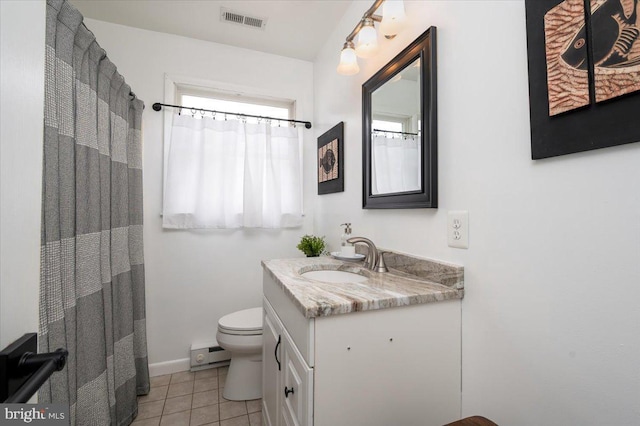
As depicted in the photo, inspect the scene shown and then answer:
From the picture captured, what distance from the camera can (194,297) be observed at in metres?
2.12

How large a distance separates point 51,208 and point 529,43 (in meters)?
1.64

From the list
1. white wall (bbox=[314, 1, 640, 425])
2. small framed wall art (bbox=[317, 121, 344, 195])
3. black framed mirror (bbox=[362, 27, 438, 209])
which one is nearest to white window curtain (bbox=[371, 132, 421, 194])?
black framed mirror (bbox=[362, 27, 438, 209])

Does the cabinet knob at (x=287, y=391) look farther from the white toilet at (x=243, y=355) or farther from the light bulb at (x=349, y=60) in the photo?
the light bulb at (x=349, y=60)

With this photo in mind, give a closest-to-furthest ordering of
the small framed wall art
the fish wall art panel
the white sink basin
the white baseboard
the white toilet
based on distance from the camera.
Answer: the fish wall art panel
the white sink basin
the white toilet
the small framed wall art
the white baseboard

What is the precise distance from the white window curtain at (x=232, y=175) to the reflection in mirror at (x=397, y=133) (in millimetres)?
1006

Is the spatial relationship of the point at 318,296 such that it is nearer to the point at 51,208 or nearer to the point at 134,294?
the point at 51,208

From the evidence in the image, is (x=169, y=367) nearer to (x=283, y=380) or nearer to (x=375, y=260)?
(x=283, y=380)

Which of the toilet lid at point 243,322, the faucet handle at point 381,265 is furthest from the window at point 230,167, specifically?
the faucet handle at point 381,265

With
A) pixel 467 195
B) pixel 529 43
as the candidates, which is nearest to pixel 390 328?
pixel 467 195

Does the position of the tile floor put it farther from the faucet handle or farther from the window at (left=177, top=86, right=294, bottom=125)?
the window at (left=177, top=86, right=294, bottom=125)

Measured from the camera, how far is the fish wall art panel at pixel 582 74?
0.56 m

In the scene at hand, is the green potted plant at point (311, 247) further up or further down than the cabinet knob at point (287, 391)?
further up

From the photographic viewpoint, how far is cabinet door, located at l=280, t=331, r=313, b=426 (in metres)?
0.77

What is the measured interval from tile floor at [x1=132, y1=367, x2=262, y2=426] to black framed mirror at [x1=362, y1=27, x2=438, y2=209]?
1.41 meters
